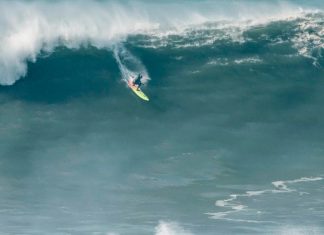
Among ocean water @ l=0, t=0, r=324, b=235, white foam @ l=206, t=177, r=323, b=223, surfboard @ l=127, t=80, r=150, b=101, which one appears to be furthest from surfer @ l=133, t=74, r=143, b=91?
white foam @ l=206, t=177, r=323, b=223

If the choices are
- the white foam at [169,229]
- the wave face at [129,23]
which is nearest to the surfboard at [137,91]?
the wave face at [129,23]

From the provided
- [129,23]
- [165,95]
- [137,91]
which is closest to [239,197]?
[165,95]

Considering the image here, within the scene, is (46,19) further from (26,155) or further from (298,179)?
(298,179)

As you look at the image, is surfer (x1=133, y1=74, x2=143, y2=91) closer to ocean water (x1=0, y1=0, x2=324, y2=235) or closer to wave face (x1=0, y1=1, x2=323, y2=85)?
ocean water (x1=0, y1=0, x2=324, y2=235)

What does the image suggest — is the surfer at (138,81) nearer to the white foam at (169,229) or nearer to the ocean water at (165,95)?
A: the ocean water at (165,95)

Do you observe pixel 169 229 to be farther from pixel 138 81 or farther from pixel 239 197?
pixel 138 81
